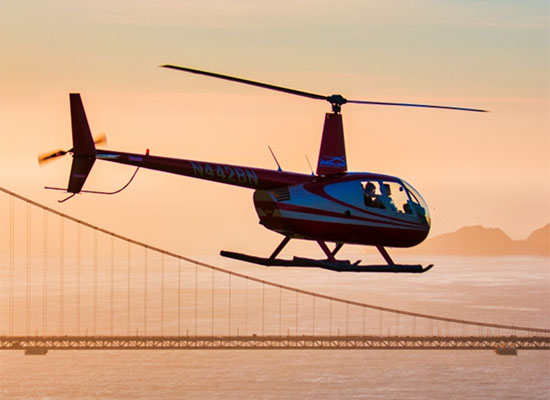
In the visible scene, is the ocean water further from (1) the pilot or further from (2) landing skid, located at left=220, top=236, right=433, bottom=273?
(2) landing skid, located at left=220, top=236, right=433, bottom=273

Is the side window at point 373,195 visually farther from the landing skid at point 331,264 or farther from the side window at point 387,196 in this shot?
the landing skid at point 331,264

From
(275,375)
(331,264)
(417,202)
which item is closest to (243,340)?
(275,375)

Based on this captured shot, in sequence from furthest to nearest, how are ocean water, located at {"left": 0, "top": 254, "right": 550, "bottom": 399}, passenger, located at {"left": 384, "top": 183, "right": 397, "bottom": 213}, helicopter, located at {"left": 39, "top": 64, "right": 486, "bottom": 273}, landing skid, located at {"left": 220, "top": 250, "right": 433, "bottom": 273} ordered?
ocean water, located at {"left": 0, "top": 254, "right": 550, "bottom": 399} < passenger, located at {"left": 384, "top": 183, "right": 397, "bottom": 213} < helicopter, located at {"left": 39, "top": 64, "right": 486, "bottom": 273} < landing skid, located at {"left": 220, "top": 250, "right": 433, "bottom": 273}

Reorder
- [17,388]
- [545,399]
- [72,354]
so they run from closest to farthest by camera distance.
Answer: [545,399] < [17,388] < [72,354]

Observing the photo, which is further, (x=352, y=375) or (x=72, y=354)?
(x=72, y=354)

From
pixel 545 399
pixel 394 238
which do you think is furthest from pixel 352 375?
pixel 394 238

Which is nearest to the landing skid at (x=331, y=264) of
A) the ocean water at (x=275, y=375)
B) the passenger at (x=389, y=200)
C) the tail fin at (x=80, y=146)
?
the passenger at (x=389, y=200)

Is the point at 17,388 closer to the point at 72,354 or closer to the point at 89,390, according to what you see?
the point at 89,390

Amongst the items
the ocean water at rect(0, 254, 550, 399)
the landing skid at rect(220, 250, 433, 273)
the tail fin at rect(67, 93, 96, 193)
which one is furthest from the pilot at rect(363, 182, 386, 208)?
the ocean water at rect(0, 254, 550, 399)
